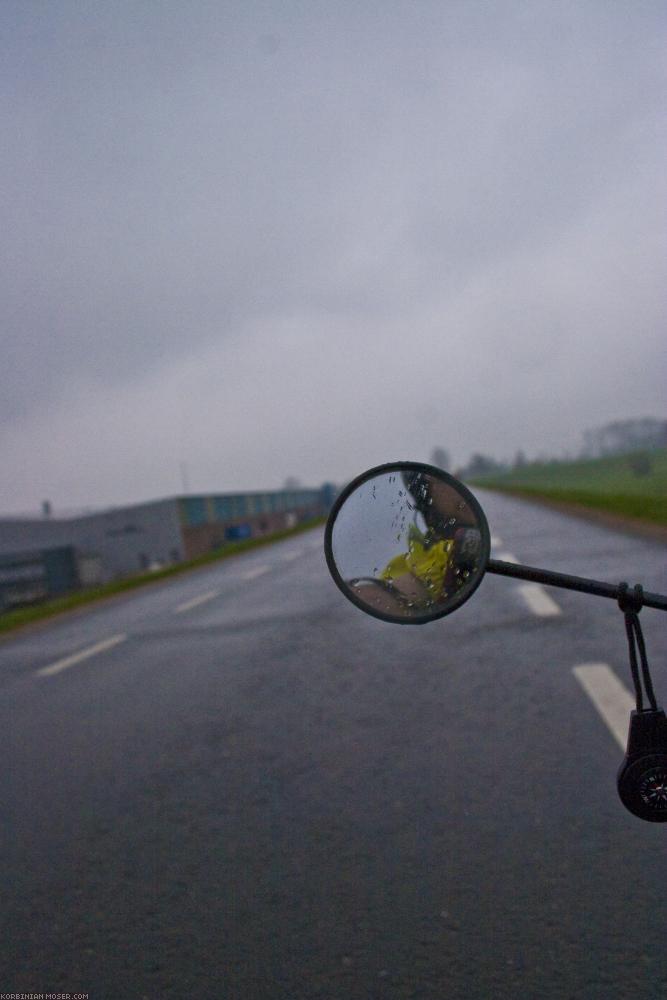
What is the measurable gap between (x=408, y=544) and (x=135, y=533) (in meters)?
67.8

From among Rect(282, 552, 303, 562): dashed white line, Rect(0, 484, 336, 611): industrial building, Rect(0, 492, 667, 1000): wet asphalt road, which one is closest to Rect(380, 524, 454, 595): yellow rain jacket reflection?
Rect(0, 492, 667, 1000): wet asphalt road

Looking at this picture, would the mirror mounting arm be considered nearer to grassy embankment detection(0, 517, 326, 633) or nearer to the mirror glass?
the mirror glass

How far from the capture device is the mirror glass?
117 centimetres

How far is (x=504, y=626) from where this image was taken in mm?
9336

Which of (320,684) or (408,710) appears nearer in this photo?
(408,710)

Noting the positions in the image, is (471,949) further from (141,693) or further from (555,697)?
(141,693)

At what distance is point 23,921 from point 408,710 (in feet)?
11.0

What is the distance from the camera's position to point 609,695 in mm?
5895

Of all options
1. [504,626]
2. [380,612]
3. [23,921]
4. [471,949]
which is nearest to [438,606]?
[380,612]

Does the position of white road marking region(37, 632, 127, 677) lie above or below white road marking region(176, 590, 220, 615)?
above

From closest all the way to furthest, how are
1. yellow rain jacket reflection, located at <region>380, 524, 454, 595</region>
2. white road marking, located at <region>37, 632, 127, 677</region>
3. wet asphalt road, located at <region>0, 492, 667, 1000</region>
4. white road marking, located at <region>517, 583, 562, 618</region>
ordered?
yellow rain jacket reflection, located at <region>380, 524, 454, 595</region>, wet asphalt road, located at <region>0, 492, 667, 1000</region>, white road marking, located at <region>37, 632, 127, 677</region>, white road marking, located at <region>517, 583, 562, 618</region>

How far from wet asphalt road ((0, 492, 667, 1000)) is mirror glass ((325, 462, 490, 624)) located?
2.10 meters

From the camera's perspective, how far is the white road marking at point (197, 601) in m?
13.9

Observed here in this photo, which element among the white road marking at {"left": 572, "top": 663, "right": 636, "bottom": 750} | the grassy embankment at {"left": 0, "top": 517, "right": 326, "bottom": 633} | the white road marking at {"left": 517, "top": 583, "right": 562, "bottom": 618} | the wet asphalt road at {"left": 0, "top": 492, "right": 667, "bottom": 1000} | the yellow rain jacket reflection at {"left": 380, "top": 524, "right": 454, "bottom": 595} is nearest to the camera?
the yellow rain jacket reflection at {"left": 380, "top": 524, "right": 454, "bottom": 595}
